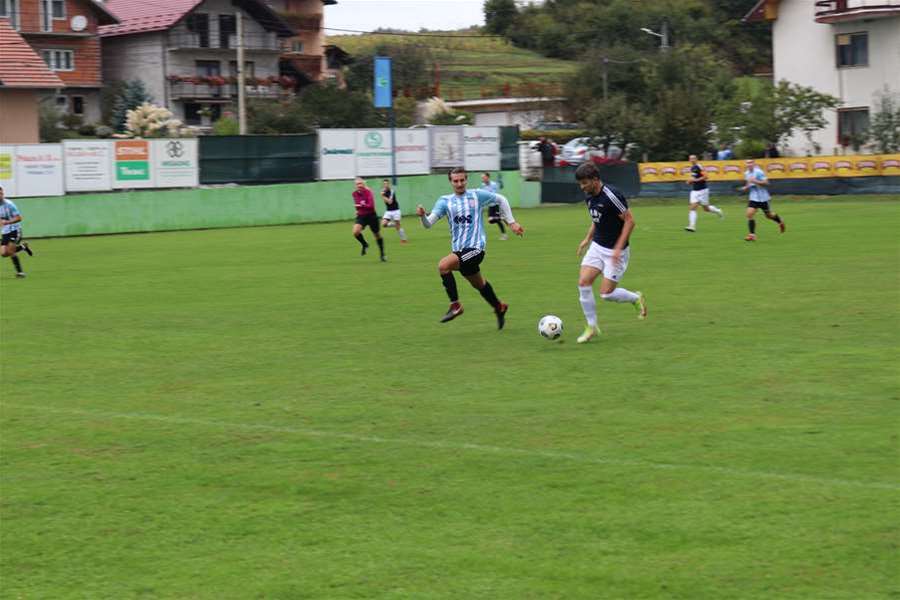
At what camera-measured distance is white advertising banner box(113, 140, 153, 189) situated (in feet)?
128

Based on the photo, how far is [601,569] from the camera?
6.12 m

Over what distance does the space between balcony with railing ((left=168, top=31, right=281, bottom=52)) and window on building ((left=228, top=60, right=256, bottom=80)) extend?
3.25ft

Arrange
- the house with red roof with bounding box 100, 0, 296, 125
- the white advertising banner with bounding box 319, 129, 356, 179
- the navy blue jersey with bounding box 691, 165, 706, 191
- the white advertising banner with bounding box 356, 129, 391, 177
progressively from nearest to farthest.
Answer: the navy blue jersey with bounding box 691, 165, 706, 191, the white advertising banner with bounding box 319, 129, 356, 179, the white advertising banner with bounding box 356, 129, 391, 177, the house with red roof with bounding box 100, 0, 296, 125

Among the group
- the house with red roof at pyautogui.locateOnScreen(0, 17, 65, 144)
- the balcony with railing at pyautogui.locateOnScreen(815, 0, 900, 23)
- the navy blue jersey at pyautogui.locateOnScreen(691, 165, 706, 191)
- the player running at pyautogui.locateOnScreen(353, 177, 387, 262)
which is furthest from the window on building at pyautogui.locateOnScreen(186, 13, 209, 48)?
the player running at pyautogui.locateOnScreen(353, 177, 387, 262)

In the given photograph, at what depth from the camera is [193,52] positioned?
258 ft

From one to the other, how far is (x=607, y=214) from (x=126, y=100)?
62597 mm

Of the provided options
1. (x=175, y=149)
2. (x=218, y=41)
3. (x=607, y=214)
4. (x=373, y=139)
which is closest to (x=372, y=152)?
(x=373, y=139)

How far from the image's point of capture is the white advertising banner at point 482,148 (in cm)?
4769

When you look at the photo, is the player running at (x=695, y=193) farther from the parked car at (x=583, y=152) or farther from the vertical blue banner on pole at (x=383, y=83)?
the parked car at (x=583, y=152)

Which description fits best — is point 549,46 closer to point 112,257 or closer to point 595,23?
point 595,23

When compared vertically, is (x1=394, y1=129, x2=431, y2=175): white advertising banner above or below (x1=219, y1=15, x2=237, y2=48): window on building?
below

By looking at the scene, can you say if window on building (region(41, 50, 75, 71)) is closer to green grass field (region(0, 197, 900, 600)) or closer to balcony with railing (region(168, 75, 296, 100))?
balcony with railing (region(168, 75, 296, 100))

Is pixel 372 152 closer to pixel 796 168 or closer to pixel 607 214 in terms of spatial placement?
pixel 796 168

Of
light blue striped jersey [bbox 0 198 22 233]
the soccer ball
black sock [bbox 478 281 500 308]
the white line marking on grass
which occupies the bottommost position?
the white line marking on grass
